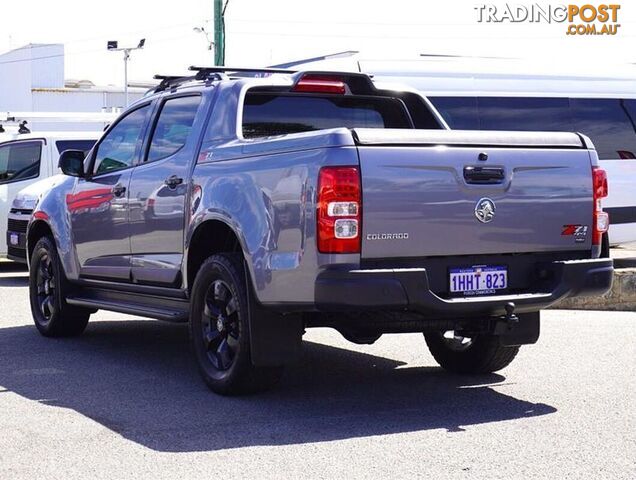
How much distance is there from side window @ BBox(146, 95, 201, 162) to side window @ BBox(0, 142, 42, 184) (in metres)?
8.73

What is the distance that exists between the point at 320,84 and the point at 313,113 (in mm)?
208

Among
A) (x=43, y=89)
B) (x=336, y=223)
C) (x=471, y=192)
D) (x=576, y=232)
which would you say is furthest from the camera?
(x=43, y=89)

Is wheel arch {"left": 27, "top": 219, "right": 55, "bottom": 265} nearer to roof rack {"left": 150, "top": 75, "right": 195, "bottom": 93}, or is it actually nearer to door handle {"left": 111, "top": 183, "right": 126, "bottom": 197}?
door handle {"left": 111, "top": 183, "right": 126, "bottom": 197}

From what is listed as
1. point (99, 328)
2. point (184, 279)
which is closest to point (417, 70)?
point (99, 328)

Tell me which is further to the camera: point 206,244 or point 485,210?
point 206,244

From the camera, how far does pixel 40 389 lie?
306 inches

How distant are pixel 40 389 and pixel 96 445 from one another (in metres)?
1.71

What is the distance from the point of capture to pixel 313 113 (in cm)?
855

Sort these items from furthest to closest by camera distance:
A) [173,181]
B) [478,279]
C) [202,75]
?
[202,75], [173,181], [478,279]

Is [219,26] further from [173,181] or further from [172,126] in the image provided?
[173,181]

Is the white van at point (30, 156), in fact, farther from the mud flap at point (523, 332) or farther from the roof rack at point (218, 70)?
the mud flap at point (523, 332)

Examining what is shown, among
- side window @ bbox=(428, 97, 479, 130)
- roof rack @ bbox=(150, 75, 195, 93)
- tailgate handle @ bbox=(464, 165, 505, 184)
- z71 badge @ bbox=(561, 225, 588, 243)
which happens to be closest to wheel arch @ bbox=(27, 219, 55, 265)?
roof rack @ bbox=(150, 75, 195, 93)

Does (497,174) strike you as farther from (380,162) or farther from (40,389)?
(40,389)

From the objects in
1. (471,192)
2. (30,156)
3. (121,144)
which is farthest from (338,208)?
(30,156)
